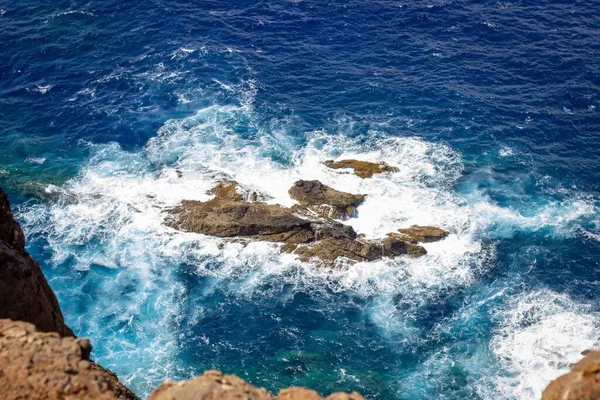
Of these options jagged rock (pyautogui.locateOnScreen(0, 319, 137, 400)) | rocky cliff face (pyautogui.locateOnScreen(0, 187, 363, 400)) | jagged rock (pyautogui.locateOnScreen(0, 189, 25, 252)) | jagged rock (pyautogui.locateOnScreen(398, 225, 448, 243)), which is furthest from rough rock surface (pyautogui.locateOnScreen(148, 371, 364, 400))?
jagged rock (pyautogui.locateOnScreen(398, 225, 448, 243))

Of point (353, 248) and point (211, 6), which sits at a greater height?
point (211, 6)

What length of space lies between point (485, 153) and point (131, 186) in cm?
5005

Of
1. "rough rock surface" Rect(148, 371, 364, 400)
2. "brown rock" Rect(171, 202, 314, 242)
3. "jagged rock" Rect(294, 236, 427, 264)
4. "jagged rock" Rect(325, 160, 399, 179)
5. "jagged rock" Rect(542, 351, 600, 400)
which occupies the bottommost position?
"jagged rock" Rect(294, 236, 427, 264)

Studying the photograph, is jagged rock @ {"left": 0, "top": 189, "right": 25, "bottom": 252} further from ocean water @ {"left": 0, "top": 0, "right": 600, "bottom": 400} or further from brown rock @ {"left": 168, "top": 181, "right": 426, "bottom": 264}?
brown rock @ {"left": 168, "top": 181, "right": 426, "bottom": 264}

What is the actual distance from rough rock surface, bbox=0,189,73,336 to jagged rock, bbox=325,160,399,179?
5835cm

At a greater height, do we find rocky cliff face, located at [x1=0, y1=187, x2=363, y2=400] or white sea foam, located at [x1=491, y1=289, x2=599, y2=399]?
rocky cliff face, located at [x1=0, y1=187, x2=363, y2=400]

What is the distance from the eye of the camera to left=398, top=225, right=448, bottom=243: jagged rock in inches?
3078

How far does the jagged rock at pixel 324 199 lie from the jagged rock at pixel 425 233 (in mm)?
7159

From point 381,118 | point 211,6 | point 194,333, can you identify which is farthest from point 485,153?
point 211,6

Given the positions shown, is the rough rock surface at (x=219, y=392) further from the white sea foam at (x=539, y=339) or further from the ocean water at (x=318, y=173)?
the white sea foam at (x=539, y=339)

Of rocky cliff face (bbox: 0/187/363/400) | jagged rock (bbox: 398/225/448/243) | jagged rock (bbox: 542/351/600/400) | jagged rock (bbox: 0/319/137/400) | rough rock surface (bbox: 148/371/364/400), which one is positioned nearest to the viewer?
jagged rock (bbox: 542/351/600/400)

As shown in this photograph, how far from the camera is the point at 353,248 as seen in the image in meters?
76.4

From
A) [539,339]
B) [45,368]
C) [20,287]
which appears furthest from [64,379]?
[539,339]

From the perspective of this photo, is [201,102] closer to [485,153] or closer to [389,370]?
[485,153]
